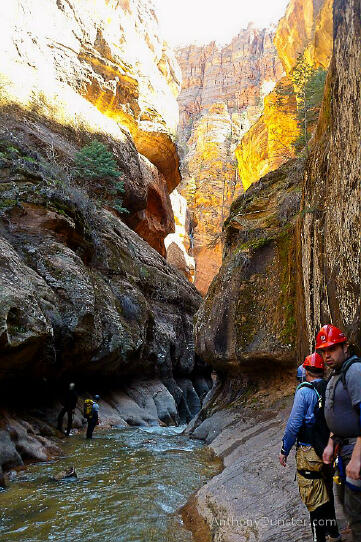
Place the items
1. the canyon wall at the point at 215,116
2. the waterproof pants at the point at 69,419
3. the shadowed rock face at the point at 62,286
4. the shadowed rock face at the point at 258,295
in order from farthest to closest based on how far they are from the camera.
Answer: the canyon wall at the point at 215,116, the waterproof pants at the point at 69,419, the shadowed rock face at the point at 258,295, the shadowed rock face at the point at 62,286

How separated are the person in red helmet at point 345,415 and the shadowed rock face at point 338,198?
2394 mm

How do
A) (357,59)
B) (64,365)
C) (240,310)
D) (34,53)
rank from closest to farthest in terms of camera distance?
(357,59), (240,310), (64,365), (34,53)

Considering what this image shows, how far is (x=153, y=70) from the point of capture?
43.5 meters

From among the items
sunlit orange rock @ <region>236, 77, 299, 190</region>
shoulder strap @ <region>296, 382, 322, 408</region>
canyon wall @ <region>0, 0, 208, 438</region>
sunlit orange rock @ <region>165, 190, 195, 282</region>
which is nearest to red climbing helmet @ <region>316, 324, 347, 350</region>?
shoulder strap @ <region>296, 382, 322, 408</region>

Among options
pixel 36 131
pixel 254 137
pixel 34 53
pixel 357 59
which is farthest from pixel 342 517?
pixel 254 137

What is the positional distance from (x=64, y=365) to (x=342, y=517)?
38.7 ft

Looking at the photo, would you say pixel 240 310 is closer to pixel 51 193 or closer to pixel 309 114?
pixel 51 193

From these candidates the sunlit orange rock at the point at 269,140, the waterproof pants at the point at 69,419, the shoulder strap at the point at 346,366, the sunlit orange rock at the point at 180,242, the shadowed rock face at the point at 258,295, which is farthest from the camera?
the sunlit orange rock at the point at 180,242

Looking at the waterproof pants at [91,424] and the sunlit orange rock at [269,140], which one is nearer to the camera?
the waterproof pants at [91,424]

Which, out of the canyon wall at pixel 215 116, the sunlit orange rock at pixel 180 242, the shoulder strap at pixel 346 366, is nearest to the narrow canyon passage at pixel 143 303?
the shoulder strap at pixel 346 366

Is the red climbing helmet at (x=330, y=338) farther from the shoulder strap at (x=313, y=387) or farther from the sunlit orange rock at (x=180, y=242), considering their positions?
the sunlit orange rock at (x=180, y=242)

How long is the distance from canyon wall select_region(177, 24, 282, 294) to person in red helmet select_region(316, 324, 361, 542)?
4654 centimetres

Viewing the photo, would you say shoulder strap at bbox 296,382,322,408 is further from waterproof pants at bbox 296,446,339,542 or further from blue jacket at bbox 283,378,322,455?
waterproof pants at bbox 296,446,339,542

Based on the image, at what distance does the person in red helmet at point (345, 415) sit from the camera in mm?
2801
